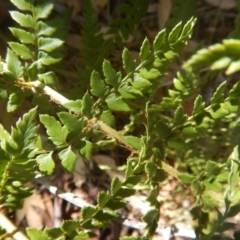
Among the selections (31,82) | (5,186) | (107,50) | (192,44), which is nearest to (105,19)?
(192,44)

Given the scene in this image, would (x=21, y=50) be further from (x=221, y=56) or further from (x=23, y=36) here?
(x=221, y=56)

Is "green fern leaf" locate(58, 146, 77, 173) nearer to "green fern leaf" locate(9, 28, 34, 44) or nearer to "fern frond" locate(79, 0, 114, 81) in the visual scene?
"green fern leaf" locate(9, 28, 34, 44)

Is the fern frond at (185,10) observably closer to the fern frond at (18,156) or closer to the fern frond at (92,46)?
the fern frond at (92,46)

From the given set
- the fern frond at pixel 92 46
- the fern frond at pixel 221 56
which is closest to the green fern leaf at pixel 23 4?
the fern frond at pixel 92 46

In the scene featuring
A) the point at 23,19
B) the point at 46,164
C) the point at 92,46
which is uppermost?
the point at 23,19

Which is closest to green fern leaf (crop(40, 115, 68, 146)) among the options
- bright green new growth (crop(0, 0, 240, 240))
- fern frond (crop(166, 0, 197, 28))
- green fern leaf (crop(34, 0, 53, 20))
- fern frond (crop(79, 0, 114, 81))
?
bright green new growth (crop(0, 0, 240, 240))

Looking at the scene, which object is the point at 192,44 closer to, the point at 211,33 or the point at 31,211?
the point at 211,33

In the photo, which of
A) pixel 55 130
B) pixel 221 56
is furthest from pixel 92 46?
pixel 221 56

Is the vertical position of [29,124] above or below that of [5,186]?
above
